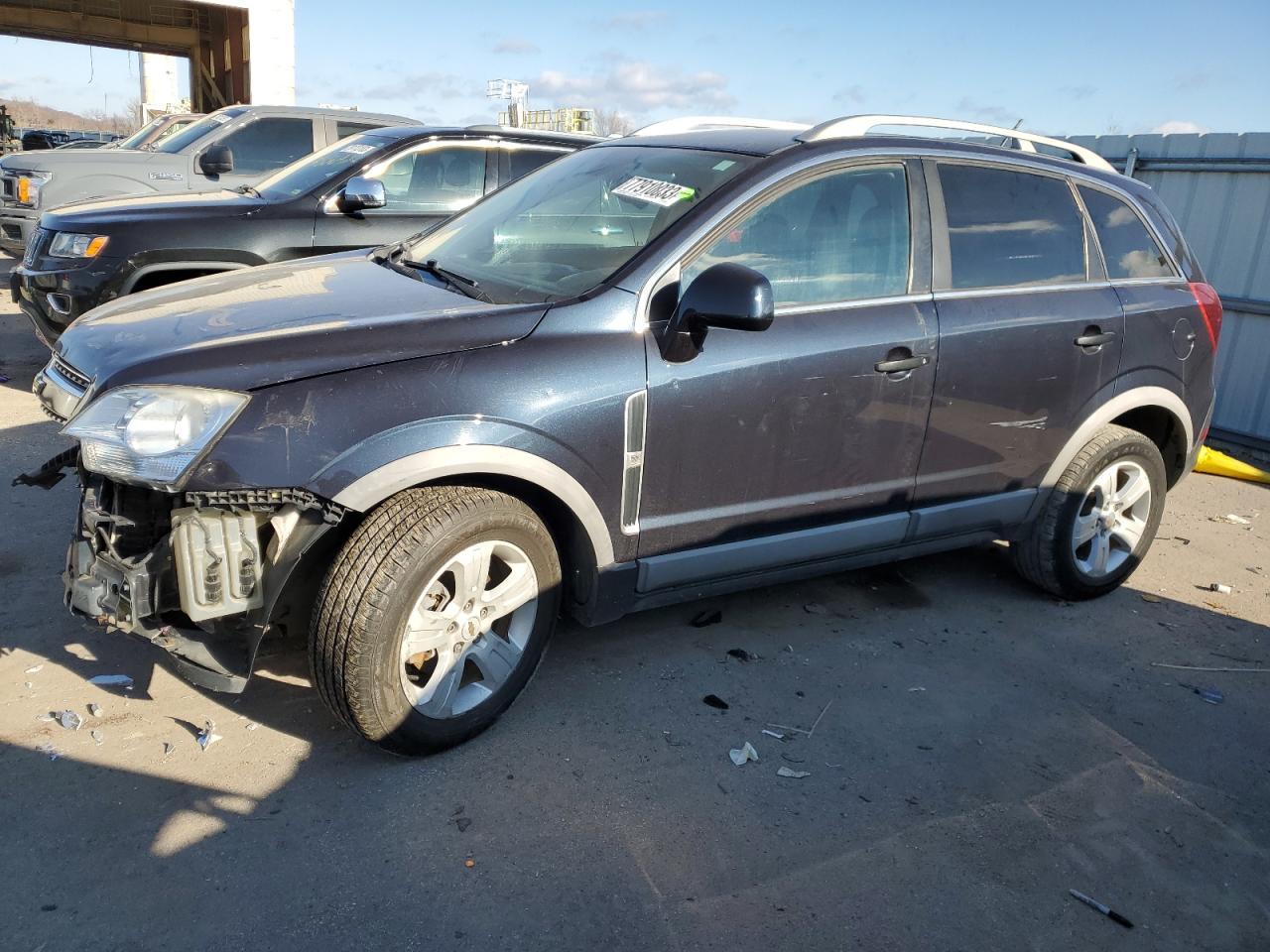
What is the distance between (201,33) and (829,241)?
30.4 m

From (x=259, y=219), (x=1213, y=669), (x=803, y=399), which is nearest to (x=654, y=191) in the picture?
(x=803, y=399)

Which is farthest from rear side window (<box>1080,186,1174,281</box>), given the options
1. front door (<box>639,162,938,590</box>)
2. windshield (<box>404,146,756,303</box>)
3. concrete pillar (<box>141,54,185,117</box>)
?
concrete pillar (<box>141,54,185,117</box>)

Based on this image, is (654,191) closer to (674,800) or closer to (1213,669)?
(674,800)

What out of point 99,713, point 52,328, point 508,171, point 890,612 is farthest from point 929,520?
point 52,328

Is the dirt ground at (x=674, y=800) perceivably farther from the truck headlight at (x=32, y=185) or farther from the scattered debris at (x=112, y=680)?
the truck headlight at (x=32, y=185)

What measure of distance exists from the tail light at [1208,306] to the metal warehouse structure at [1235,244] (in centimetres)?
357

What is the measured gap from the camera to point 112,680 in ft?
11.4

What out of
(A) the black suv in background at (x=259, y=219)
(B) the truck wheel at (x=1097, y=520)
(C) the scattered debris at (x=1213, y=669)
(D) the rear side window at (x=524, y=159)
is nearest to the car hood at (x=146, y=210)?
(A) the black suv in background at (x=259, y=219)

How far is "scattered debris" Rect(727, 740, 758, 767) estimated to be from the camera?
3.29 m

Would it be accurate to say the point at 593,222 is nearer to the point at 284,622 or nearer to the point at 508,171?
the point at 284,622

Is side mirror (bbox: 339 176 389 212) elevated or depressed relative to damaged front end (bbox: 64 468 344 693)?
elevated

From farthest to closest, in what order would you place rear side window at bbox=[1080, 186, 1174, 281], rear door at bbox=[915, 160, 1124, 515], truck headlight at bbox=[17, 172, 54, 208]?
truck headlight at bbox=[17, 172, 54, 208] → rear side window at bbox=[1080, 186, 1174, 281] → rear door at bbox=[915, 160, 1124, 515]

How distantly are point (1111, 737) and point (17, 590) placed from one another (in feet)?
13.7

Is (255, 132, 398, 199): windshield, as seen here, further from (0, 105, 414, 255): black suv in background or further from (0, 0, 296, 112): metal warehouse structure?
(0, 0, 296, 112): metal warehouse structure
